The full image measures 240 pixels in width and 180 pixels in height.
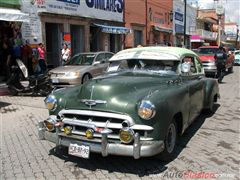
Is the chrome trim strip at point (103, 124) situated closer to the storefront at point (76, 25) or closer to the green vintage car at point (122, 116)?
the green vintage car at point (122, 116)

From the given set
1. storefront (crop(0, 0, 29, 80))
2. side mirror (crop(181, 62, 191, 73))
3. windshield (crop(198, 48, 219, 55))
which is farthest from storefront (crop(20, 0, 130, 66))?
side mirror (crop(181, 62, 191, 73))

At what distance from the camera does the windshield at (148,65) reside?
615 centimetres

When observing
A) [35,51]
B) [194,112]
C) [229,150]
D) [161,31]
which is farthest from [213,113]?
[161,31]

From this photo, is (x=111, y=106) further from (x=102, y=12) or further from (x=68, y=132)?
(x=102, y=12)

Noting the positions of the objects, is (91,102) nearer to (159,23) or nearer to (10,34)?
(10,34)

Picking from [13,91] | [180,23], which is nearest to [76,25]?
[13,91]

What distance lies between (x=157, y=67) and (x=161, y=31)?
2626 cm

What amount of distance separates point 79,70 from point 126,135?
868 centimetres

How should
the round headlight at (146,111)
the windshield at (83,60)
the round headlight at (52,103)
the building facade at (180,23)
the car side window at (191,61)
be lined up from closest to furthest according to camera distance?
the round headlight at (146,111)
the round headlight at (52,103)
the car side window at (191,61)
the windshield at (83,60)
the building facade at (180,23)

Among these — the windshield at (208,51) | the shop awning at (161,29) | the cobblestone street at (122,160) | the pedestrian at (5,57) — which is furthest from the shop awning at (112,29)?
the cobblestone street at (122,160)

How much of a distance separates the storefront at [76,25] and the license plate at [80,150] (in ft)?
41.3

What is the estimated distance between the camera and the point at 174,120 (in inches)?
202

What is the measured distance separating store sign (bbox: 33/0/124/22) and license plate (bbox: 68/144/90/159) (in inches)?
526

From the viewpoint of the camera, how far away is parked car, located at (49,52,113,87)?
1249cm
